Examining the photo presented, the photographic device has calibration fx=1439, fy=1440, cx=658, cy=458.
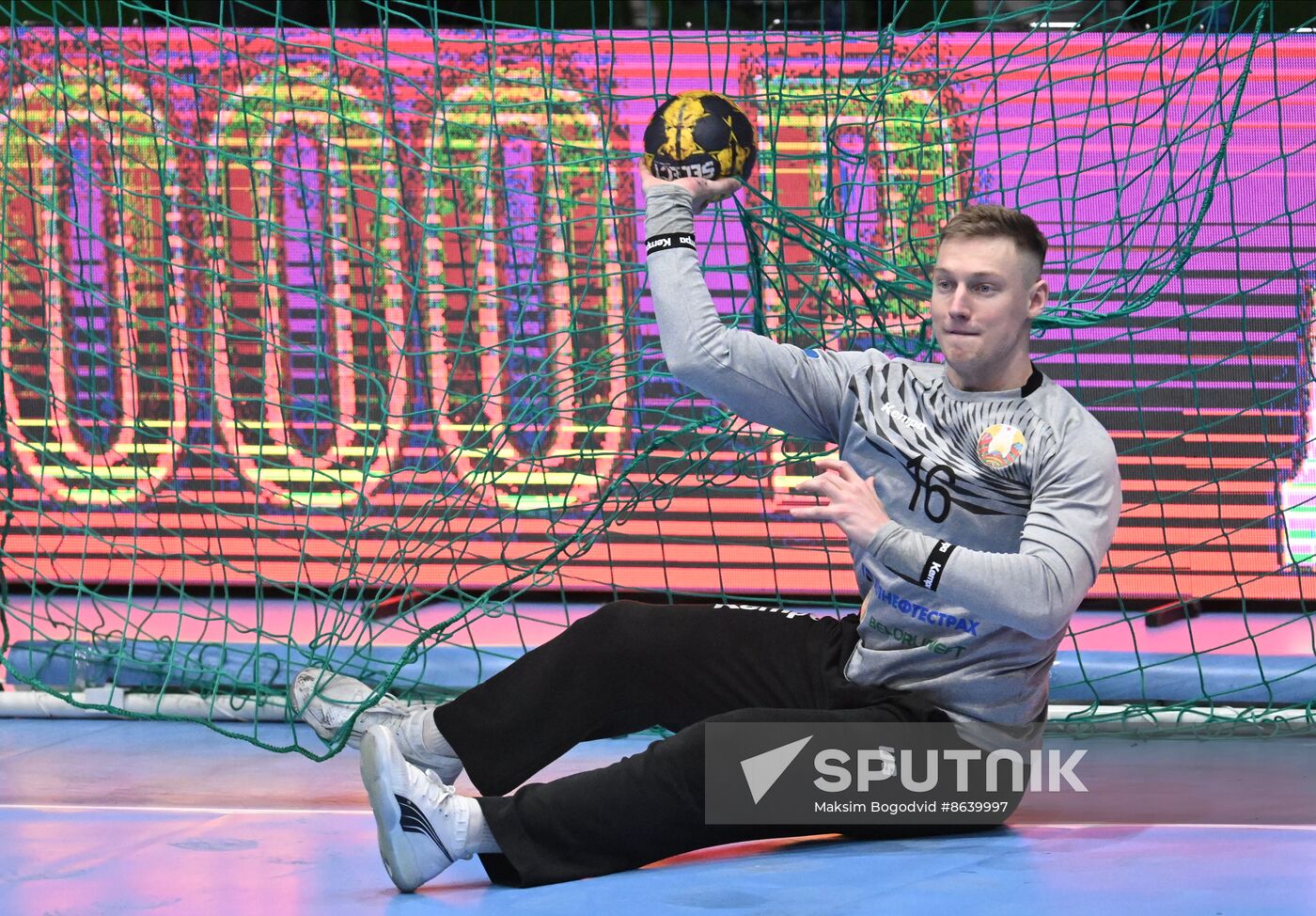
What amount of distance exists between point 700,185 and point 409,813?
1136mm

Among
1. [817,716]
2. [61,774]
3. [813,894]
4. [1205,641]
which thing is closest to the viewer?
[813,894]

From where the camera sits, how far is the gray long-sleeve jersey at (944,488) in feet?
7.08

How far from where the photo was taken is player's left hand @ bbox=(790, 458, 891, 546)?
2.16 m

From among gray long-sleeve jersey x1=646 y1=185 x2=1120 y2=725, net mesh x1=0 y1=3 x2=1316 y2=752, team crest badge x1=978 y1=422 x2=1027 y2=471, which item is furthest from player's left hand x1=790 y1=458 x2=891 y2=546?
net mesh x1=0 y1=3 x2=1316 y2=752

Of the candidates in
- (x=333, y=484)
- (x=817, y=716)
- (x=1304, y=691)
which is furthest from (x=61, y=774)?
(x=1304, y=691)

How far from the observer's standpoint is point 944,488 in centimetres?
238

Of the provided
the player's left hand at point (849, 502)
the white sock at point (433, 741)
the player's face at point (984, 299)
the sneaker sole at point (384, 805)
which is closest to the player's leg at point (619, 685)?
the white sock at point (433, 741)

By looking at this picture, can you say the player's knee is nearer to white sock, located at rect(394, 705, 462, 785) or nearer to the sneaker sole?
white sock, located at rect(394, 705, 462, 785)

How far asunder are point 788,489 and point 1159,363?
132cm

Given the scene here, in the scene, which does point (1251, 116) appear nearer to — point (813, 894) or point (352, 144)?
point (352, 144)

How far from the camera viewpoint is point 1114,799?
2846 mm

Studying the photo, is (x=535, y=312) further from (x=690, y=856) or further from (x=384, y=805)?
(x=384, y=805)

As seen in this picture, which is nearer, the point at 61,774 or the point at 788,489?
the point at 61,774

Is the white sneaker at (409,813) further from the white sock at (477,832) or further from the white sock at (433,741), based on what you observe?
the white sock at (433,741)
